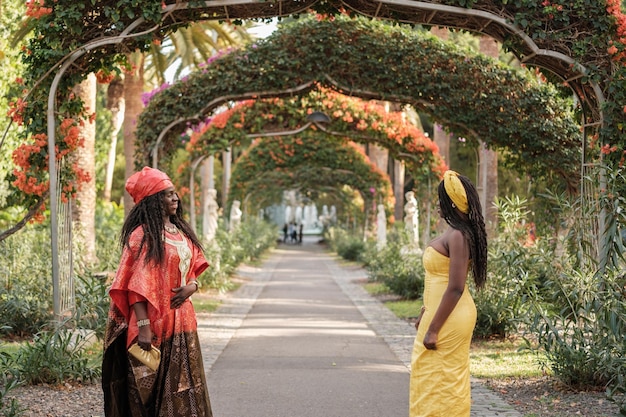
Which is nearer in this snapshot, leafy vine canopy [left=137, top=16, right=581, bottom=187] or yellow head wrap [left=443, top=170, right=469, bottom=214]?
yellow head wrap [left=443, top=170, right=469, bottom=214]

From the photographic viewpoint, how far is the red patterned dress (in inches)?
179

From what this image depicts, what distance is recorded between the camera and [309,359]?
902 cm

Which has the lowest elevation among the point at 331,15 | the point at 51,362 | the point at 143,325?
the point at 51,362

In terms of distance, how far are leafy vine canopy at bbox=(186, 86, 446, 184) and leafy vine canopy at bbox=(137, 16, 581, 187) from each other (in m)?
3.03

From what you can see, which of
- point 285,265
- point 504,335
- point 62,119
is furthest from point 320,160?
point 62,119

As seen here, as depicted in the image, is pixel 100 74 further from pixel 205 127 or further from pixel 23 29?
pixel 205 127

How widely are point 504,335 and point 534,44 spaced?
13.0 ft

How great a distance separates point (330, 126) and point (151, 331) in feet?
40.9

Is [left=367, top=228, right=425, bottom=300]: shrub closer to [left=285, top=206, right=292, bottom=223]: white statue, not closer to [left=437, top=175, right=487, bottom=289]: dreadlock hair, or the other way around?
[left=437, top=175, right=487, bottom=289]: dreadlock hair

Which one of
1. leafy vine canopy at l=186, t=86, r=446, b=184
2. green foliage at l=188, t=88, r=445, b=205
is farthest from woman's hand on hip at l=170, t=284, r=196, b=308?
leafy vine canopy at l=186, t=86, r=446, b=184

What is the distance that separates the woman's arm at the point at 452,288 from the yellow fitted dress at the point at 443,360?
0.04 meters

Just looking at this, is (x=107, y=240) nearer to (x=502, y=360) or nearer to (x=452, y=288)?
(x=502, y=360)

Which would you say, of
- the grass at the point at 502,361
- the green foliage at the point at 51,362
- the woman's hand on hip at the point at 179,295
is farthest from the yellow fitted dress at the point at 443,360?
the green foliage at the point at 51,362

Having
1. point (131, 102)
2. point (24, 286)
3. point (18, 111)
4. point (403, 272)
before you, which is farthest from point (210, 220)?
point (18, 111)
